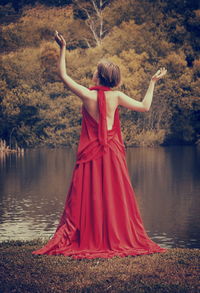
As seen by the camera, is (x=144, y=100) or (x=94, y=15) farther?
(x=94, y=15)

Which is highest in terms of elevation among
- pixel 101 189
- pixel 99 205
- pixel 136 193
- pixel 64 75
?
pixel 64 75

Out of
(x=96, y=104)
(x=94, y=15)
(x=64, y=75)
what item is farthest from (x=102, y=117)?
(x=94, y=15)

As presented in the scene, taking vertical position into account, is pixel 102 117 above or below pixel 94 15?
below

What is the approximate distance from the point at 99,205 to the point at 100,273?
95 cm

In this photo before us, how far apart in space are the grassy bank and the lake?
3.23 metres

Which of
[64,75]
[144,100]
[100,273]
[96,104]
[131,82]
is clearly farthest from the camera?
[131,82]

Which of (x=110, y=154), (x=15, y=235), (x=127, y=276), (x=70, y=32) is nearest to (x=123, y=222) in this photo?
(x=110, y=154)

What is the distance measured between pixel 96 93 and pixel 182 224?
6090mm

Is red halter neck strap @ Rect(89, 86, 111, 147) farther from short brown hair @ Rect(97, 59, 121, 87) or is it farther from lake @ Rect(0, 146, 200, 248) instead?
lake @ Rect(0, 146, 200, 248)

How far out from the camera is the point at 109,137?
19.6ft

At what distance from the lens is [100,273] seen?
5.01 metres

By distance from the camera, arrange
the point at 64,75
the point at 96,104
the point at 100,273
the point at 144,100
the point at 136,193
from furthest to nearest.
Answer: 1. the point at 136,193
2. the point at 96,104
3. the point at 144,100
4. the point at 64,75
5. the point at 100,273

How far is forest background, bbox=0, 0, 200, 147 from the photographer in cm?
3130

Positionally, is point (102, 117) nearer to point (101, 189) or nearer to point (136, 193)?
point (101, 189)
